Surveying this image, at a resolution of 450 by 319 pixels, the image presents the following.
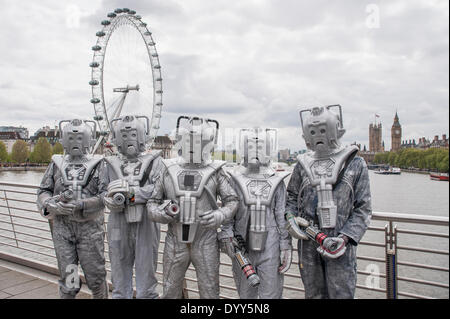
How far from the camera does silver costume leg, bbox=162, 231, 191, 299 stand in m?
3.03

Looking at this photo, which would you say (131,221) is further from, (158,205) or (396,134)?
(396,134)

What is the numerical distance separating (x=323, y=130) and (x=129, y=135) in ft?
6.25

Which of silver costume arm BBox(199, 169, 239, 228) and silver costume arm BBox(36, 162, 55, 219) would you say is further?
silver costume arm BBox(36, 162, 55, 219)

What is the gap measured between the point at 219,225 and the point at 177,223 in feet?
1.31

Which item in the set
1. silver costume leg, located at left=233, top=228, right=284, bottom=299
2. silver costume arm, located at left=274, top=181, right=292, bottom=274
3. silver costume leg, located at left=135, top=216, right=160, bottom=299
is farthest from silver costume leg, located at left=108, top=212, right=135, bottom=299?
silver costume arm, located at left=274, top=181, right=292, bottom=274

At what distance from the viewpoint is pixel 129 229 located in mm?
3414

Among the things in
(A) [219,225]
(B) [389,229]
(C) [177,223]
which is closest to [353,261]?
(B) [389,229]

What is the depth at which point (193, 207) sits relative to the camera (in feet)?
9.75

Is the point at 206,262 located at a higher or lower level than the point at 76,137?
lower

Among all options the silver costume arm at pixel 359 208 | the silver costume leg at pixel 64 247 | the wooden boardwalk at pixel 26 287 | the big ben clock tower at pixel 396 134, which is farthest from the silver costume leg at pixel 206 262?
the big ben clock tower at pixel 396 134

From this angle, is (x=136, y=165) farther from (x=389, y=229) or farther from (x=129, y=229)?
(x=389, y=229)

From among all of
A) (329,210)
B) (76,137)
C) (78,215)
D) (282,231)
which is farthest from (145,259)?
(329,210)

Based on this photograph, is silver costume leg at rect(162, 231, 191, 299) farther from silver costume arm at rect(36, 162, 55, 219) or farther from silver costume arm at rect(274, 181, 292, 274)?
silver costume arm at rect(36, 162, 55, 219)

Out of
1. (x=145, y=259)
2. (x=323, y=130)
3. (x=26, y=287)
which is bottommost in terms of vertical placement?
(x=26, y=287)
